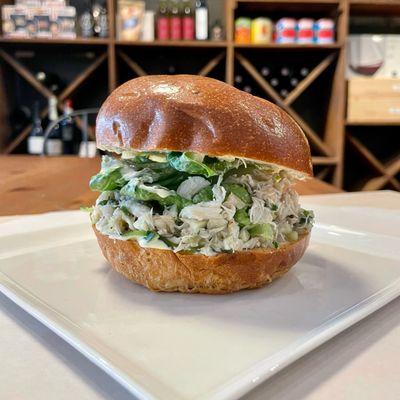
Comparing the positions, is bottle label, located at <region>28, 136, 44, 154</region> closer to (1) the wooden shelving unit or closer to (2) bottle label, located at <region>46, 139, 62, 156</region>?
(2) bottle label, located at <region>46, 139, 62, 156</region>

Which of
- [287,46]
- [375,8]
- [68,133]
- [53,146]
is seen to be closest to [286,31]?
[287,46]

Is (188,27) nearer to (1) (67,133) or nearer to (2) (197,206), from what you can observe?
(1) (67,133)

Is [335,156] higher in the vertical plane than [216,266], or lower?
lower

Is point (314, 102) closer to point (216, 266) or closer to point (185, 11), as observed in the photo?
point (185, 11)

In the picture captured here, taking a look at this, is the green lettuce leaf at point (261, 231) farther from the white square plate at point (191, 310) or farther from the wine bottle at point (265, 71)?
the wine bottle at point (265, 71)

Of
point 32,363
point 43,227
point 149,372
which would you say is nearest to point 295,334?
point 149,372

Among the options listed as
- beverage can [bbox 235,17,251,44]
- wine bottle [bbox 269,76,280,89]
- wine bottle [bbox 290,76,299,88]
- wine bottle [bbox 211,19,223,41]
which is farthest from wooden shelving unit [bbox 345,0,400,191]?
wine bottle [bbox 211,19,223,41]
